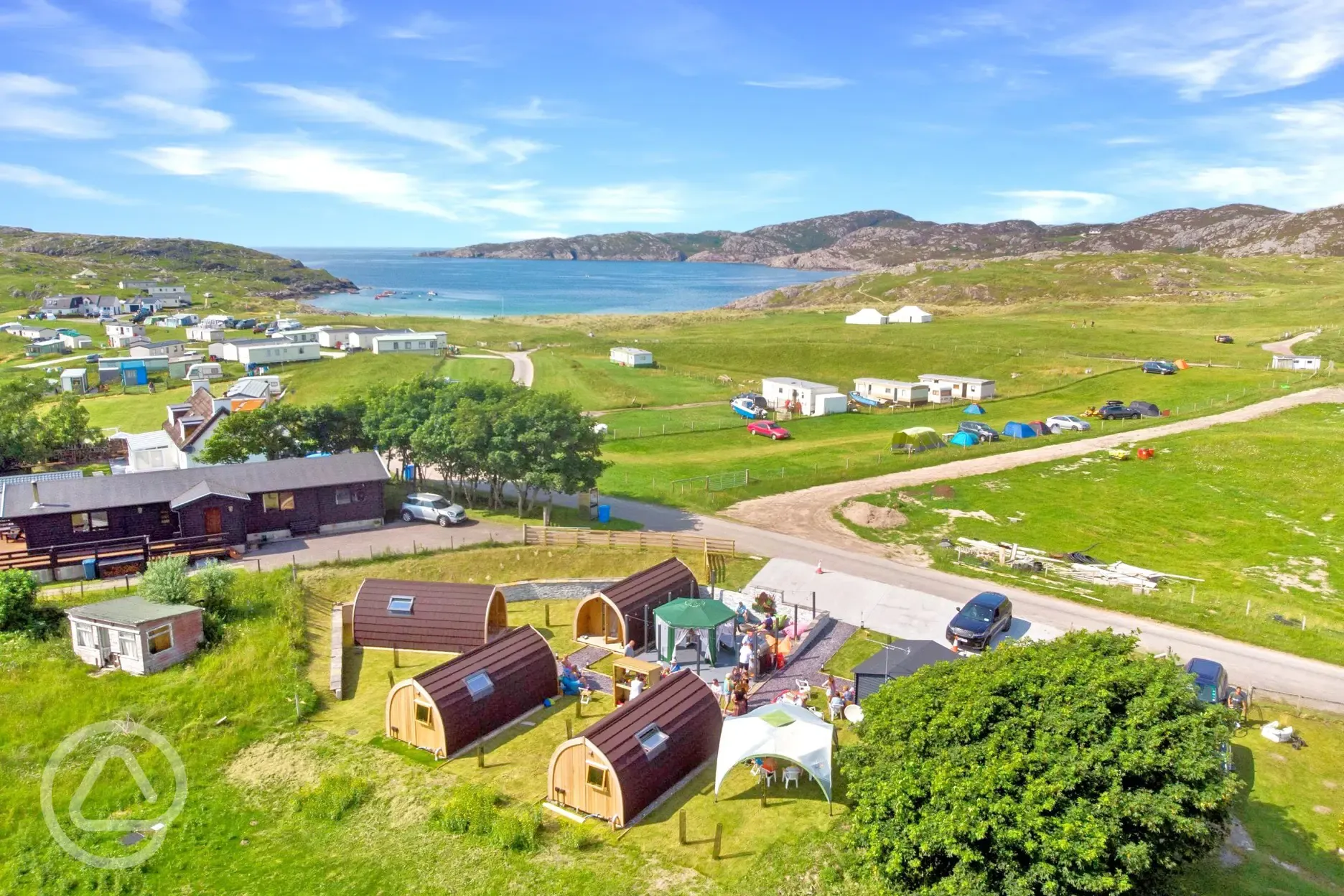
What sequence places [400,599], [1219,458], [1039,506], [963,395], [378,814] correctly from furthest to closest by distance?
1. [963,395]
2. [1219,458]
3. [1039,506]
4. [400,599]
5. [378,814]

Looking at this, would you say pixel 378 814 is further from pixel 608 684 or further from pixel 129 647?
pixel 129 647

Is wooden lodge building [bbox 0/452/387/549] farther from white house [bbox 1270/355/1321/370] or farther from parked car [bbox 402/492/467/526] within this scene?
white house [bbox 1270/355/1321/370]

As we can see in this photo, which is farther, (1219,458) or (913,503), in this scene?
(1219,458)

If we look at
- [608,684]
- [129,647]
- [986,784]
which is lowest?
[608,684]

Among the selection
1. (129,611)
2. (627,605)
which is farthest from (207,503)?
(627,605)

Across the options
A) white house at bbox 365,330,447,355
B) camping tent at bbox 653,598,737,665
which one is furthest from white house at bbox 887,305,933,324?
camping tent at bbox 653,598,737,665

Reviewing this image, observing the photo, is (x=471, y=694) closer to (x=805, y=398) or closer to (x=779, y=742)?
(x=779, y=742)

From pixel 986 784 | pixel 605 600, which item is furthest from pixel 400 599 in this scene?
pixel 986 784

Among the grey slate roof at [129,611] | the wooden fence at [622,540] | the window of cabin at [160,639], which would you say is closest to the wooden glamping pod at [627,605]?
the wooden fence at [622,540]
